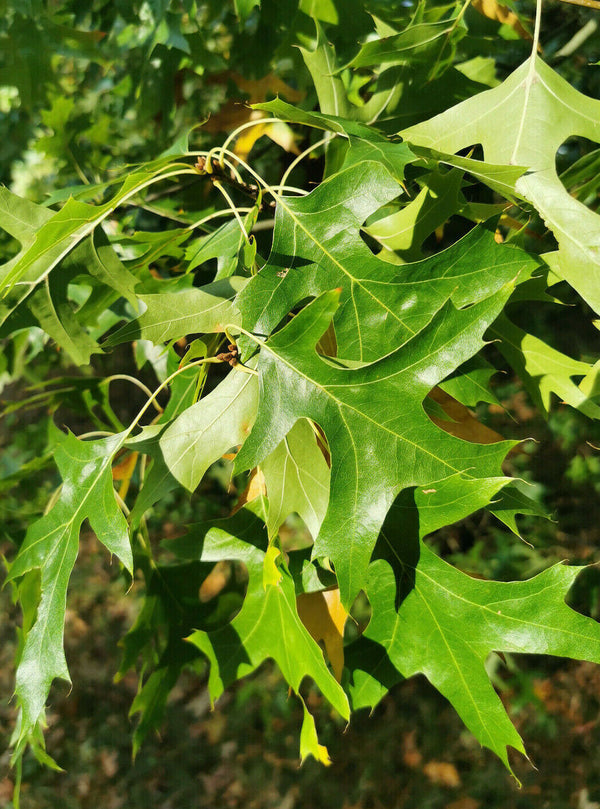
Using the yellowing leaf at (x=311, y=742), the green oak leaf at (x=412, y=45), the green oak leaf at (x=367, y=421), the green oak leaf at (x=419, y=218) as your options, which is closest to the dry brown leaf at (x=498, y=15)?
the green oak leaf at (x=412, y=45)

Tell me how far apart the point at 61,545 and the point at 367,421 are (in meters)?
0.51

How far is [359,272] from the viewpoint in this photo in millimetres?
927

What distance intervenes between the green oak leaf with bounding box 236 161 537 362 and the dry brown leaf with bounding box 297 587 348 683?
1.34 ft

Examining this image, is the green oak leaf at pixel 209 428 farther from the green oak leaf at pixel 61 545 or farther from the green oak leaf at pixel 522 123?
the green oak leaf at pixel 522 123

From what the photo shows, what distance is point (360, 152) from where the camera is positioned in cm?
92

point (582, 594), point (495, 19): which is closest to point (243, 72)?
point (495, 19)

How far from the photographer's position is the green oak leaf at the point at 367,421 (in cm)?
83

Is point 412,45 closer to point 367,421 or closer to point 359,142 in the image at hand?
point 359,142

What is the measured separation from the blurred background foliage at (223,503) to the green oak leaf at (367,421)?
75 centimetres

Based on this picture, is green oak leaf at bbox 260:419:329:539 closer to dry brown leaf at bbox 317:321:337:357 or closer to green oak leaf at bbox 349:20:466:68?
dry brown leaf at bbox 317:321:337:357

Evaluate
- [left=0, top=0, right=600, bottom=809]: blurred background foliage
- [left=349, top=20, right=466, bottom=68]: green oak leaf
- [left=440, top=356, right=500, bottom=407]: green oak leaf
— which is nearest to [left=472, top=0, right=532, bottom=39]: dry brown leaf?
[left=0, top=0, right=600, bottom=809]: blurred background foliage

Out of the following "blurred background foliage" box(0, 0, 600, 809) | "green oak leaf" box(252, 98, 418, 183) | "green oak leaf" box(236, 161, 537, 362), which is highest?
"green oak leaf" box(252, 98, 418, 183)

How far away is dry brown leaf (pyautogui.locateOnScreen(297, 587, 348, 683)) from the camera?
1.05 metres

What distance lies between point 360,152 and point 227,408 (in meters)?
0.38
